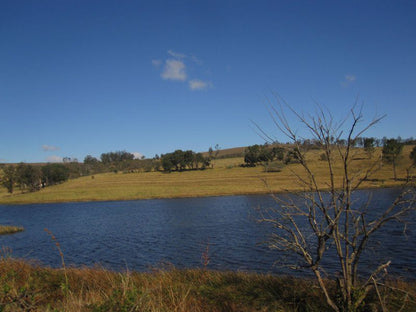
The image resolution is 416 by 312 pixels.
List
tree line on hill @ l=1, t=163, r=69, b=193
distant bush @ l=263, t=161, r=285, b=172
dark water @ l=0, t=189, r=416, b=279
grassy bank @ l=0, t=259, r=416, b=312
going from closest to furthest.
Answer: grassy bank @ l=0, t=259, r=416, b=312 → distant bush @ l=263, t=161, r=285, b=172 → dark water @ l=0, t=189, r=416, b=279 → tree line on hill @ l=1, t=163, r=69, b=193

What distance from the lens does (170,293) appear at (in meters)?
7.99

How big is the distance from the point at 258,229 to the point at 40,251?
1774 centimetres

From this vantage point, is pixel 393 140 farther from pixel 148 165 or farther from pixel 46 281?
pixel 148 165

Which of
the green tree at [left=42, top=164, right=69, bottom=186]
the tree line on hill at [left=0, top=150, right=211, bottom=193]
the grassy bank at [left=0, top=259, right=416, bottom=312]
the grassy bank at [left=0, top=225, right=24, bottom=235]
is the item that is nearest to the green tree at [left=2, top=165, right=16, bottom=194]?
the tree line on hill at [left=0, top=150, right=211, bottom=193]

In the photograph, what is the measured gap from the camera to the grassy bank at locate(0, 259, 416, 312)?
5645 millimetres

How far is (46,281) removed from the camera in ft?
35.3

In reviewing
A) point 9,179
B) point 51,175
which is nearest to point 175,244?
point 51,175

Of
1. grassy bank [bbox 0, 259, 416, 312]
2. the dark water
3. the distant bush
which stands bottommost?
the dark water

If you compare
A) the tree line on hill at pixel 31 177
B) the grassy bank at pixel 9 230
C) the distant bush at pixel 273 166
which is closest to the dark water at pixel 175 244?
the grassy bank at pixel 9 230

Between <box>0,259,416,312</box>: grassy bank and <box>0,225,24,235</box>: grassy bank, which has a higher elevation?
<box>0,259,416,312</box>: grassy bank

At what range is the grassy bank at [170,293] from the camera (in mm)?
5645

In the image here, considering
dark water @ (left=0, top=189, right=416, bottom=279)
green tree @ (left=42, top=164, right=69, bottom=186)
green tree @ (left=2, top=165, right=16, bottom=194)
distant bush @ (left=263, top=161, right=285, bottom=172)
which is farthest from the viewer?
green tree @ (left=42, top=164, right=69, bottom=186)

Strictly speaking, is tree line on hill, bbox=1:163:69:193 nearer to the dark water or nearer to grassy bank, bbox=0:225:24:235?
the dark water

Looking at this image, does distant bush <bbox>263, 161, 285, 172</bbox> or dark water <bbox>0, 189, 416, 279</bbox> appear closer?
distant bush <bbox>263, 161, 285, 172</bbox>
